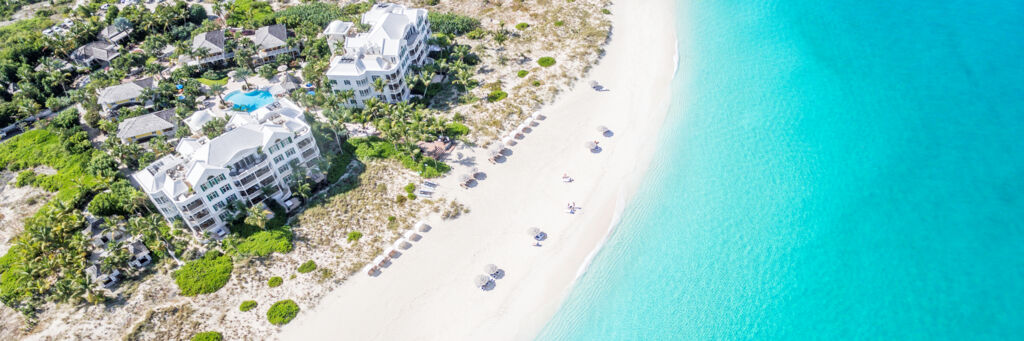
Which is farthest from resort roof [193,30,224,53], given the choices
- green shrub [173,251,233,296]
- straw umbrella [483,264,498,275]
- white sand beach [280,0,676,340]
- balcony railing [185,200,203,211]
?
straw umbrella [483,264,498,275]

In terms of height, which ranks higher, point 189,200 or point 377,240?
point 189,200

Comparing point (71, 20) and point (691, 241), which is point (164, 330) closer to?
point (691, 241)

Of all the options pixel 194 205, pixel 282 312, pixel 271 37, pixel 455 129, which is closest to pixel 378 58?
pixel 455 129

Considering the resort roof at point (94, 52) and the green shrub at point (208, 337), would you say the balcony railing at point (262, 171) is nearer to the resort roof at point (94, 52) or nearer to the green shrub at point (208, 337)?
the green shrub at point (208, 337)

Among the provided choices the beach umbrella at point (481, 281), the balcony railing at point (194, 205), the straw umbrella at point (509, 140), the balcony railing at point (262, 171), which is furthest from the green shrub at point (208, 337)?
the straw umbrella at point (509, 140)

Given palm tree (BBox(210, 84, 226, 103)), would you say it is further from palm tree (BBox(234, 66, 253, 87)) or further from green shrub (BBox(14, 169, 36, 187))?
green shrub (BBox(14, 169, 36, 187))

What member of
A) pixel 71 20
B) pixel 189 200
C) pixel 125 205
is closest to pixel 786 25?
pixel 189 200
